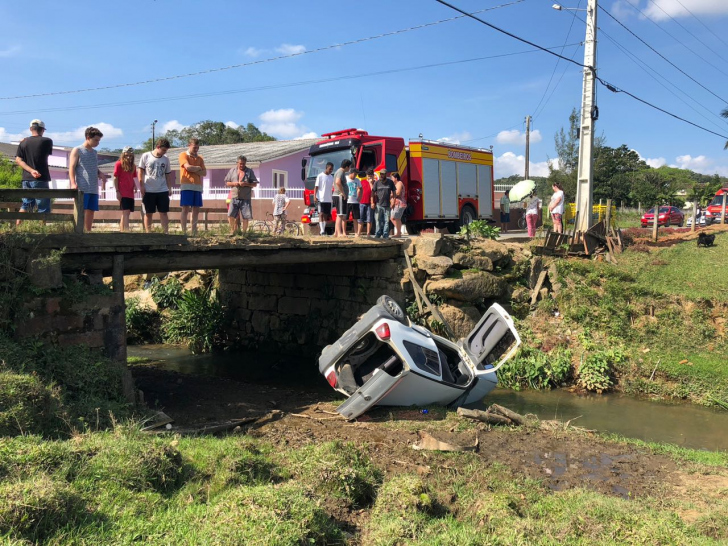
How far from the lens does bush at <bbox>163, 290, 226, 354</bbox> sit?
16.5m

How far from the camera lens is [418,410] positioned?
927 centimetres

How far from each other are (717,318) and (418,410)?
7.98m

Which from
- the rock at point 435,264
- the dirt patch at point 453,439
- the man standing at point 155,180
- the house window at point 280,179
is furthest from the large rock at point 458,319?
the house window at point 280,179

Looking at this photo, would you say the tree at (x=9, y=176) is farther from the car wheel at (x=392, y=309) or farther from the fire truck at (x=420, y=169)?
the car wheel at (x=392, y=309)

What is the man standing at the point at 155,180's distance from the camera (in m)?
10.0

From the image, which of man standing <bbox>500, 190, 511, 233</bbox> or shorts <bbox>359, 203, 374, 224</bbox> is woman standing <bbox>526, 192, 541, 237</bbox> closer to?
shorts <bbox>359, 203, 374, 224</bbox>

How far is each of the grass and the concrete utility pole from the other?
11.6 m

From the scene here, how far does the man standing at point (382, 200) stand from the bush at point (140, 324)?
752cm

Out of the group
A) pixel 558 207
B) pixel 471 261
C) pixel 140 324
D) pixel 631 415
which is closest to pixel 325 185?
pixel 471 261

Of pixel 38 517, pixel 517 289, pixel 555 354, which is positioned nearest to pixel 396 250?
pixel 517 289

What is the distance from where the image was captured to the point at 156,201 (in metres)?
10.4

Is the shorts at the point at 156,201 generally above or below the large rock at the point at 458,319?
above

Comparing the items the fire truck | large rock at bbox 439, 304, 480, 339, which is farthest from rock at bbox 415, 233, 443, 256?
the fire truck

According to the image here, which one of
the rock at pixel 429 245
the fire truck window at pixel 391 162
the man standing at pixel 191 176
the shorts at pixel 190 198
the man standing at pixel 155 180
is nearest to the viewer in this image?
the man standing at pixel 155 180
